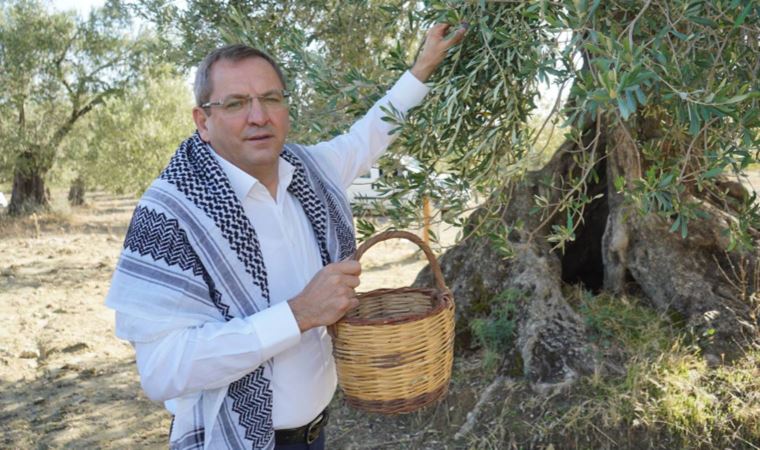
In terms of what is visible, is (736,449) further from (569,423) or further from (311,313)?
(311,313)

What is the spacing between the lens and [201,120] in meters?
2.41

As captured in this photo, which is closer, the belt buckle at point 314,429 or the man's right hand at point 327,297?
the man's right hand at point 327,297

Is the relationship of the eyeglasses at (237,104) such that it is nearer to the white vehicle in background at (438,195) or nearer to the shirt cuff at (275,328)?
the shirt cuff at (275,328)

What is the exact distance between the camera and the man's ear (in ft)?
7.81

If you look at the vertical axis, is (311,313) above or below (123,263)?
below

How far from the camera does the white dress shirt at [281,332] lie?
6.53 ft

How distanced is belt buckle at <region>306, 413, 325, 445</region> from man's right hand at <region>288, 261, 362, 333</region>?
59 cm

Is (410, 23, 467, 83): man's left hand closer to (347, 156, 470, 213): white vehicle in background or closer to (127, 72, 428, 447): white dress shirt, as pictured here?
(127, 72, 428, 447): white dress shirt

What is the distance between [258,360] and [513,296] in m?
3.63

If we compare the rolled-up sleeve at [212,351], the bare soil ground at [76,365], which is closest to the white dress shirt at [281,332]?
the rolled-up sleeve at [212,351]

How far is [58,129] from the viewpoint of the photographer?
1872 cm

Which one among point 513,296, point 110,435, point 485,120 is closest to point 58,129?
point 110,435

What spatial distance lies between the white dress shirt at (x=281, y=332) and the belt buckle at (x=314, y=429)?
0.06m

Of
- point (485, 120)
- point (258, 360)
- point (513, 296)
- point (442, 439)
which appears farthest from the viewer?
point (513, 296)
